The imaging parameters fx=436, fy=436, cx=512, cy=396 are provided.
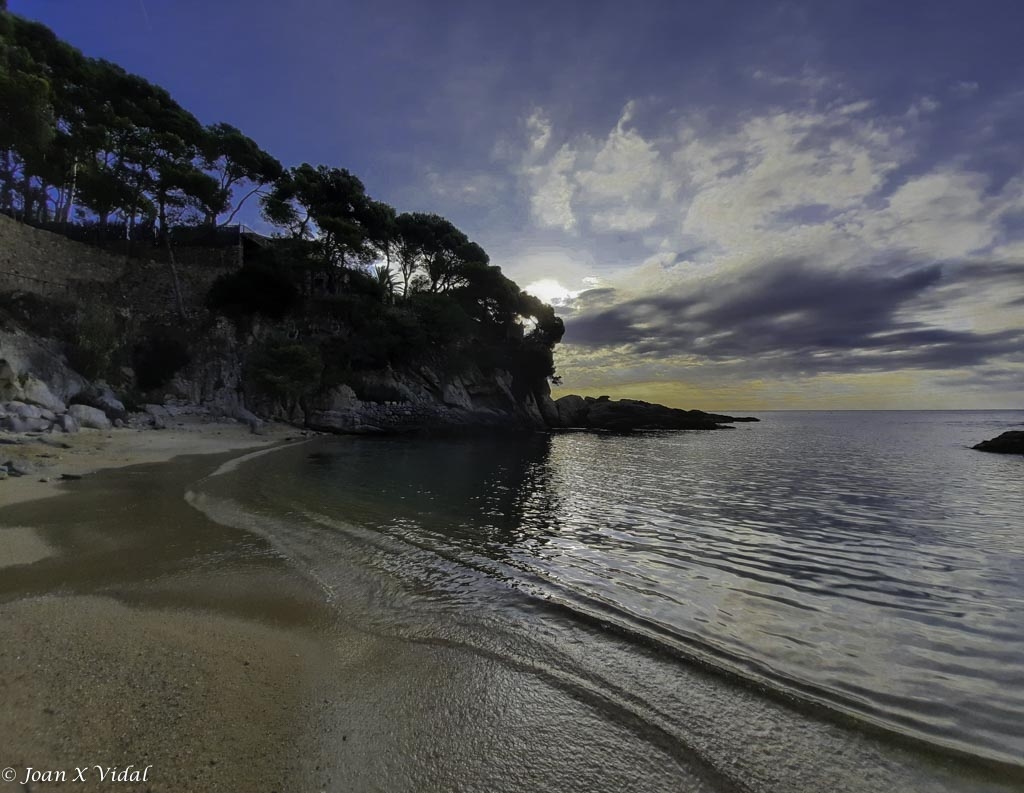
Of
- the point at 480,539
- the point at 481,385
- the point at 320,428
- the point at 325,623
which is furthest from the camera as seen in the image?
the point at 481,385

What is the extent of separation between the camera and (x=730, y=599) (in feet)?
21.2

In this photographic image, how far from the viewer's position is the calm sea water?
3705 mm

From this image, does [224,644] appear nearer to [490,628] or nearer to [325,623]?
[325,623]

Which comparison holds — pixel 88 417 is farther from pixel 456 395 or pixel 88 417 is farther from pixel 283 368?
pixel 456 395

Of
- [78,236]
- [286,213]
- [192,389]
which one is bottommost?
[192,389]

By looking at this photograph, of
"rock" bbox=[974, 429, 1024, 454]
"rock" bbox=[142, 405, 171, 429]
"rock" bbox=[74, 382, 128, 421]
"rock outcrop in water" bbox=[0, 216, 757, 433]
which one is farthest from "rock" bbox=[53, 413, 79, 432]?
"rock" bbox=[974, 429, 1024, 454]

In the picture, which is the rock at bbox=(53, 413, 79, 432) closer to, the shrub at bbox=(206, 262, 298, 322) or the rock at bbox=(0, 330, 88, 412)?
the rock at bbox=(0, 330, 88, 412)

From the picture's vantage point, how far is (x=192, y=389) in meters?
32.9

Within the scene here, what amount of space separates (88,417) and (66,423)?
7.86 feet

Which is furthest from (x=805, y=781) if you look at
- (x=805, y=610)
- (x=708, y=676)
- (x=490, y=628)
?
(x=805, y=610)

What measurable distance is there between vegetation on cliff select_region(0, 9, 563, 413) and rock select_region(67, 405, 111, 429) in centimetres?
577

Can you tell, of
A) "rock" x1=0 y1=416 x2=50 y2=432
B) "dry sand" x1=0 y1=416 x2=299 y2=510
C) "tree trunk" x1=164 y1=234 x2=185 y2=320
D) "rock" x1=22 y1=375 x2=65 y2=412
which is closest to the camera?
"dry sand" x1=0 y1=416 x2=299 y2=510

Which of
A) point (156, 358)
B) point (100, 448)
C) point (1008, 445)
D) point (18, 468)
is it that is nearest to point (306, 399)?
point (156, 358)

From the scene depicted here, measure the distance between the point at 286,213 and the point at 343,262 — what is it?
251 inches
